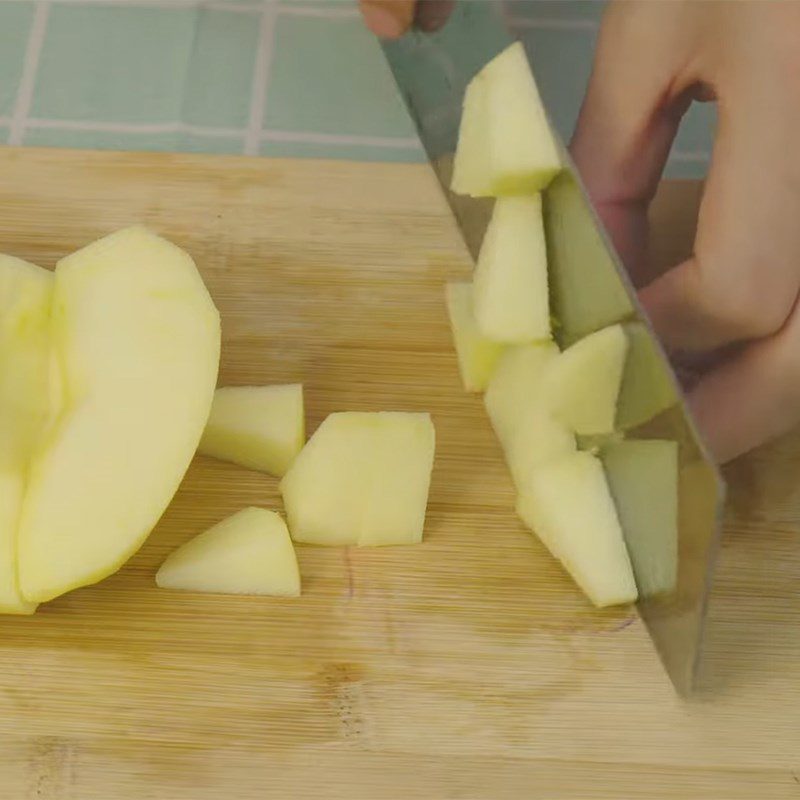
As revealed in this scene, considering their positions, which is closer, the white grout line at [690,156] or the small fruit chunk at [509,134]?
the small fruit chunk at [509,134]

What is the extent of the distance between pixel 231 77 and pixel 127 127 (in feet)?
0.53

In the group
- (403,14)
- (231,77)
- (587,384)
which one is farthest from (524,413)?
(231,77)

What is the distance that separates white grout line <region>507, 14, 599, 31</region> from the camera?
61.1 inches

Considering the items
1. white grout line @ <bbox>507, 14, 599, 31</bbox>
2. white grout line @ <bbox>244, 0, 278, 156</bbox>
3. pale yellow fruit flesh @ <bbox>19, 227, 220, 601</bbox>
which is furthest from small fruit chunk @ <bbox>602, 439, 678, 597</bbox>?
white grout line @ <bbox>507, 14, 599, 31</bbox>

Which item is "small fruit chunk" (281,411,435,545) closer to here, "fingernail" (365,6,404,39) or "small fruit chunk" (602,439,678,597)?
"small fruit chunk" (602,439,678,597)

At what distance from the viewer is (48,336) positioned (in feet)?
3.48

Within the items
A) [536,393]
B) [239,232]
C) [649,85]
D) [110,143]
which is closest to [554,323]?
[536,393]

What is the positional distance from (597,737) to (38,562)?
1.60ft

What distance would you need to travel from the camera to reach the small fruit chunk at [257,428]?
1.06 m

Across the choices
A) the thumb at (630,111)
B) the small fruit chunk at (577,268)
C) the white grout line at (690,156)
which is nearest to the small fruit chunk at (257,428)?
the small fruit chunk at (577,268)

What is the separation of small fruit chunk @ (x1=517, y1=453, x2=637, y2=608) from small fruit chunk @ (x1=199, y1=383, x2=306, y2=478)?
0.23 metres

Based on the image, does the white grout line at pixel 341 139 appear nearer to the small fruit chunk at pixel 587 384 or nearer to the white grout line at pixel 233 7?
the white grout line at pixel 233 7

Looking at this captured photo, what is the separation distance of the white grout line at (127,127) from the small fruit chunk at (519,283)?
50 centimetres

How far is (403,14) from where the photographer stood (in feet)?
3.94
